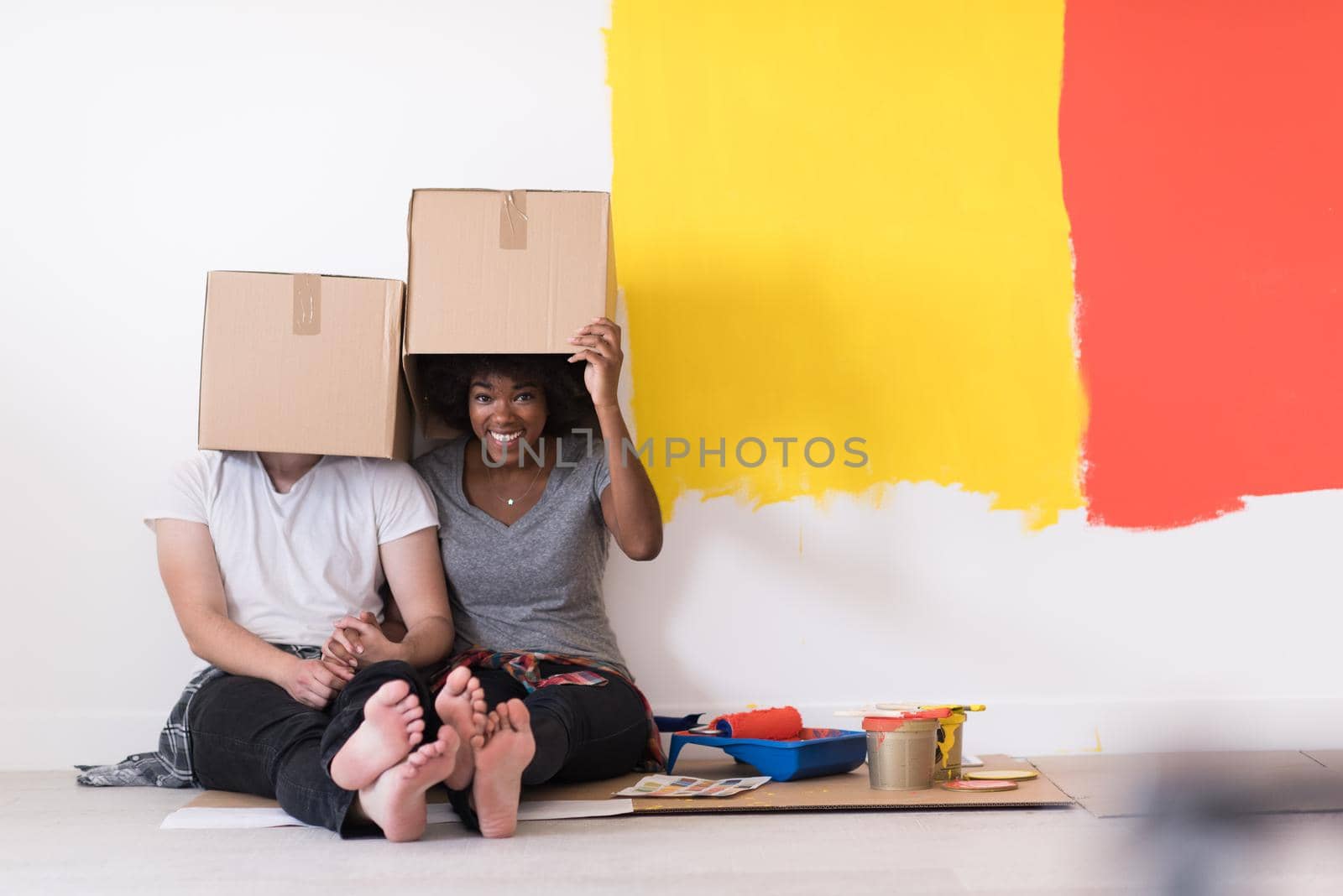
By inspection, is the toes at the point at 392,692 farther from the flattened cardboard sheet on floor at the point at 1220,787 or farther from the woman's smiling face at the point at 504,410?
the flattened cardboard sheet on floor at the point at 1220,787

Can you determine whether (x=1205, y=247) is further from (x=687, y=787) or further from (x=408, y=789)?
(x=408, y=789)

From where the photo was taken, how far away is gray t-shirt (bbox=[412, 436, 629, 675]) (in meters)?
1.91

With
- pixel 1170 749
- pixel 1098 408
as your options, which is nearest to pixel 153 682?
pixel 1098 408

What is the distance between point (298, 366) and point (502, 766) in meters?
0.70

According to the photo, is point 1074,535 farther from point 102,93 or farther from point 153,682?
point 102,93

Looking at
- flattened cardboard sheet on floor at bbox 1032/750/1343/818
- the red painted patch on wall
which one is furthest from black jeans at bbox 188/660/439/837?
the red painted patch on wall

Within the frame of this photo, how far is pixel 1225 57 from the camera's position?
6.93 feet

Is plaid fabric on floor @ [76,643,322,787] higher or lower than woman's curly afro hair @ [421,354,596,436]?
lower

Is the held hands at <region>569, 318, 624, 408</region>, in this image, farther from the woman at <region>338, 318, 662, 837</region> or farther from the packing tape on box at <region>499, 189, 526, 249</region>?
the packing tape on box at <region>499, 189, 526, 249</region>

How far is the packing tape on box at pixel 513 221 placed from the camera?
1.75 m

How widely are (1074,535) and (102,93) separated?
6.12 ft

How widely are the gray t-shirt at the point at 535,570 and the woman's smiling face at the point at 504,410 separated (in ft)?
0.34

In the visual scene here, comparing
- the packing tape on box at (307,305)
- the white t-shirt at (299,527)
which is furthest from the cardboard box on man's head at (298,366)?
the white t-shirt at (299,527)

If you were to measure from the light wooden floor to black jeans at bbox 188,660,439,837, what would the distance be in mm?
55
